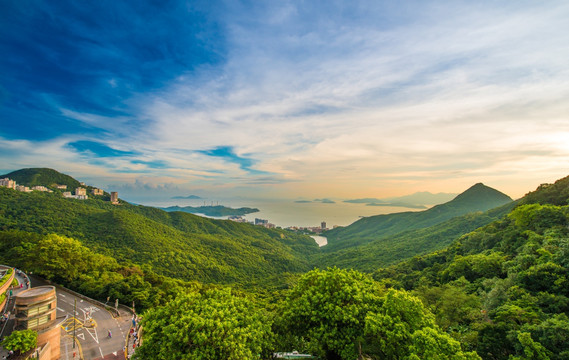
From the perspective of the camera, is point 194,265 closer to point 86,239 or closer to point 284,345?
point 86,239

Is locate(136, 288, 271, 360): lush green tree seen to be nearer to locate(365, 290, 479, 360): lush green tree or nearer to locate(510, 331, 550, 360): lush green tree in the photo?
locate(365, 290, 479, 360): lush green tree

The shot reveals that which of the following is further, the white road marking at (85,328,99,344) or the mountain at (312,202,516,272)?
the mountain at (312,202,516,272)

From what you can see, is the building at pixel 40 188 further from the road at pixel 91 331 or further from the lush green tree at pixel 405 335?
the lush green tree at pixel 405 335

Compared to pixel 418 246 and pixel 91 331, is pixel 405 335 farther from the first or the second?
pixel 418 246

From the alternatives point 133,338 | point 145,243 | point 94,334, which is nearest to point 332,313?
point 133,338

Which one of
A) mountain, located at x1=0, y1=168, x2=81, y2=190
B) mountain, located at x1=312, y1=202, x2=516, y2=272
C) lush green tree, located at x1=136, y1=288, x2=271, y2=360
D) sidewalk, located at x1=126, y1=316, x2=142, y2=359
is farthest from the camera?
mountain, located at x1=0, y1=168, x2=81, y2=190

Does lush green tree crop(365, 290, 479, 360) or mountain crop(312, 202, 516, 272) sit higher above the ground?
lush green tree crop(365, 290, 479, 360)

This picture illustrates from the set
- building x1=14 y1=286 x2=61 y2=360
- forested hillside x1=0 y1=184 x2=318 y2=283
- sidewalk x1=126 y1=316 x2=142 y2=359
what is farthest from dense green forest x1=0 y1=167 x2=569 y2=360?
building x1=14 y1=286 x2=61 y2=360
